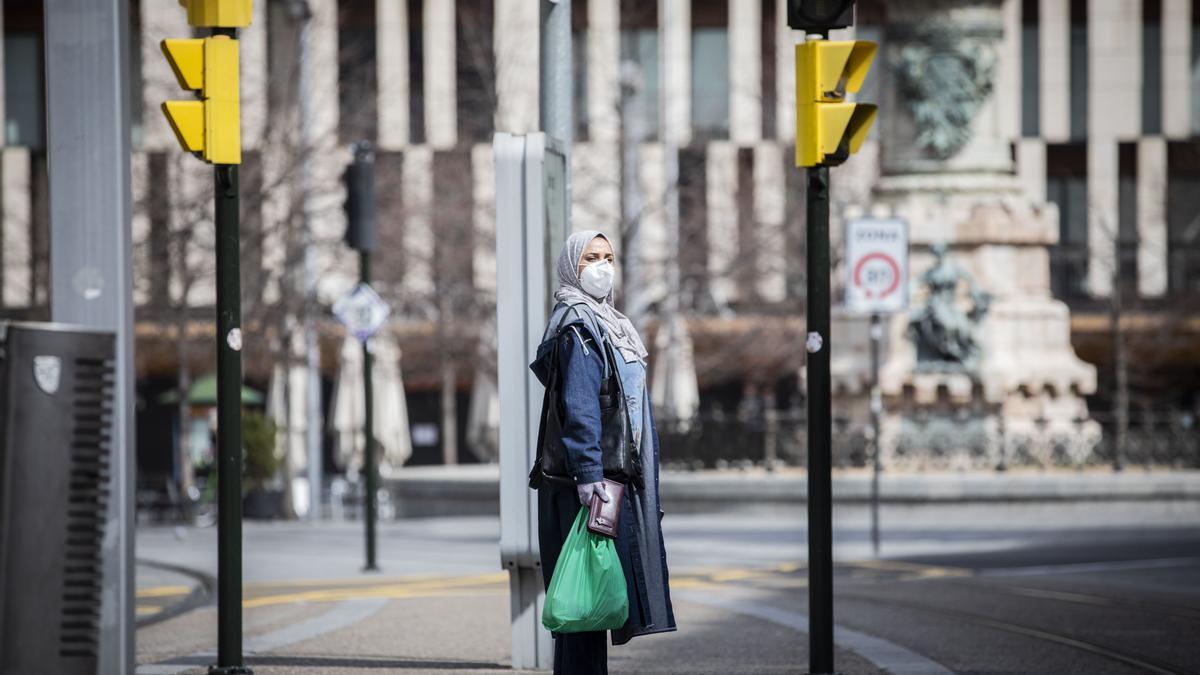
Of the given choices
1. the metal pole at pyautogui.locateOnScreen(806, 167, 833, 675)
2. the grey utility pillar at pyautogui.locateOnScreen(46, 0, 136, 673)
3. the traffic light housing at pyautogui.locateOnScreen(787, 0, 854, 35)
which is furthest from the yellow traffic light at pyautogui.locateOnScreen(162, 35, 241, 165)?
the metal pole at pyautogui.locateOnScreen(806, 167, 833, 675)

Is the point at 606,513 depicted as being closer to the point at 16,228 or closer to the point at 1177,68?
the point at 16,228

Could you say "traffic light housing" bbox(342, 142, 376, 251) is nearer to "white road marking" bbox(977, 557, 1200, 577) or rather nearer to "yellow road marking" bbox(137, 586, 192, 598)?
"yellow road marking" bbox(137, 586, 192, 598)

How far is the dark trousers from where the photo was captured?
690 centimetres

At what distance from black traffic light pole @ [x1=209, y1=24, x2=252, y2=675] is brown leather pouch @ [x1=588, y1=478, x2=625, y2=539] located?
85.2 inches

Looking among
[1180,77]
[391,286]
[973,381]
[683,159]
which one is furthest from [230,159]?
[1180,77]

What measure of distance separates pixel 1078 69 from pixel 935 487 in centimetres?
3719

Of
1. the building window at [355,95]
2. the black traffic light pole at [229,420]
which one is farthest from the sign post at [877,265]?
the building window at [355,95]

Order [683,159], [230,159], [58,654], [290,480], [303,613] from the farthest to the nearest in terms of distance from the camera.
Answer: [683,159] < [290,480] < [303,613] < [230,159] < [58,654]

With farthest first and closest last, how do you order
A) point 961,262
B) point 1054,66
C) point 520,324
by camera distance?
point 1054,66 → point 961,262 → point 520,324

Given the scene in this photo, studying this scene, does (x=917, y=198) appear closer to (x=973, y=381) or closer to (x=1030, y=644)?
(x=973, y=381)

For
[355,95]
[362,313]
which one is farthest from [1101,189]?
Answer: [362,313]

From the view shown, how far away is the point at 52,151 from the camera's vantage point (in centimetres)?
620

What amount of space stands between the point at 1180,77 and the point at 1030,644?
49688 mm

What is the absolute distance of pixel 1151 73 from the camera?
5884cm
